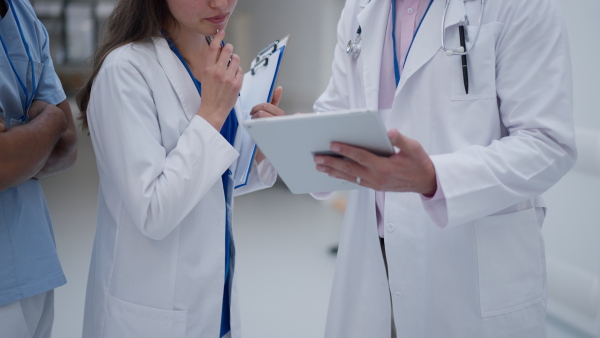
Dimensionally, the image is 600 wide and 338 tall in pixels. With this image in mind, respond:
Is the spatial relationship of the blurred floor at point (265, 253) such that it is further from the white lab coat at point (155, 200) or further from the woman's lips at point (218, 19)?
the woman's lips at point (218, 19)

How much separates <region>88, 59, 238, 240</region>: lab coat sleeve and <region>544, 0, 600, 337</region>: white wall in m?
1.58

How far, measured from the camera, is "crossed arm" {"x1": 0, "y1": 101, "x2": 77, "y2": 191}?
114cm

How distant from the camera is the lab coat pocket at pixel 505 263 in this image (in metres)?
1.27

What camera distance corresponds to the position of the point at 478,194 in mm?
1171

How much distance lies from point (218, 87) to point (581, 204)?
1.65 m

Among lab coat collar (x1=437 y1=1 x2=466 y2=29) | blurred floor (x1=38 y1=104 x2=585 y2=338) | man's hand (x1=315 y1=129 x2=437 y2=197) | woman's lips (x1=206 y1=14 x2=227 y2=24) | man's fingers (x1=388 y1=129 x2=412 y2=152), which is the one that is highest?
lab coat collar (x1=437 y1=1 x2=466 y2=29)

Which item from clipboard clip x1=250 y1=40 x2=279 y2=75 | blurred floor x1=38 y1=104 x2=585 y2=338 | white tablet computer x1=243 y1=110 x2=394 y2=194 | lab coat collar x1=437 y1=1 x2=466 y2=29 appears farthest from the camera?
blurred floor x1=38 y1=104 x2=585 y2=338

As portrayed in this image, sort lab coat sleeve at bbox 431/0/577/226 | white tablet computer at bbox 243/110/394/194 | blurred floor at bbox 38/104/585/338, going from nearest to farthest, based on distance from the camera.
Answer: white tablet computer at bbox 243/110/394/194 < lab coat sleeve at bbox 431/0/577/226 < blurred floor at bbox 38/104/585/338

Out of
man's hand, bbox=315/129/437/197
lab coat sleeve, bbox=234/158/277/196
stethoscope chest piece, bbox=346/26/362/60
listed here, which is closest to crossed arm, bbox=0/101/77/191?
lab coat sleeve, bbox=234/158/277/196

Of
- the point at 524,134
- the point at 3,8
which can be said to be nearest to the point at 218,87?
the point at 3,8

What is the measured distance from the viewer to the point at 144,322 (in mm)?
1271

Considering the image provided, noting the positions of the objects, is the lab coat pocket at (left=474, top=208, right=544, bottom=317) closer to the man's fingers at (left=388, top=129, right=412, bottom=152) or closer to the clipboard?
the man's fingers at (left=388, top=129, right=412, bottom=152)

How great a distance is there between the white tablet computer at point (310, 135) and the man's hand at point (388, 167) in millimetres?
15

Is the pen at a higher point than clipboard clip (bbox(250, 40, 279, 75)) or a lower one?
higher
